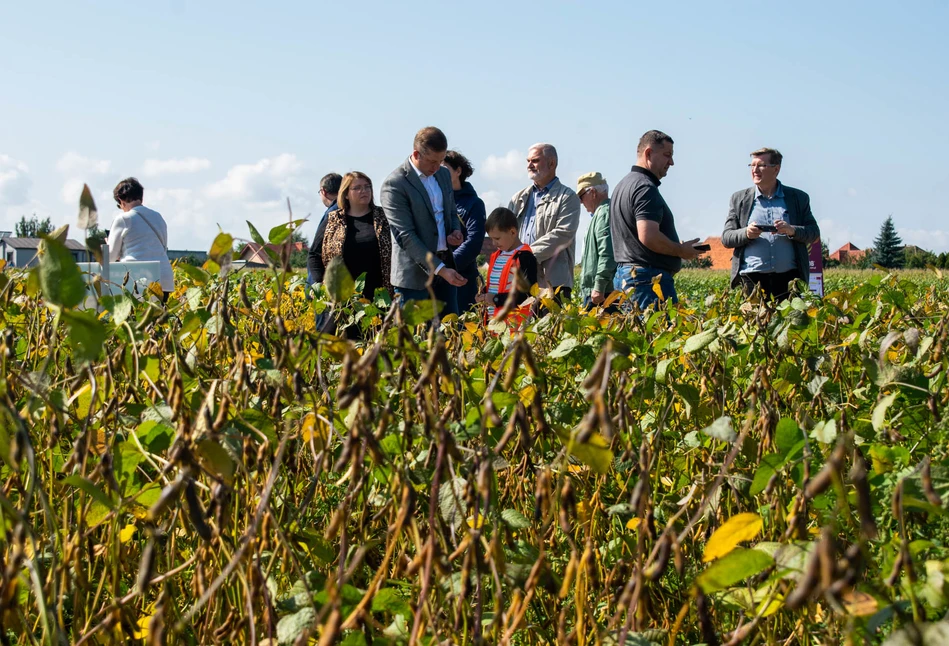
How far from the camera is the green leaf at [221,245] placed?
1401 mm

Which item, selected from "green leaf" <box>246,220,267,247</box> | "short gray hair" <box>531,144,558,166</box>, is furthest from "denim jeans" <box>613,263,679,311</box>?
"green leaf" <box>246,220,267,247</box>

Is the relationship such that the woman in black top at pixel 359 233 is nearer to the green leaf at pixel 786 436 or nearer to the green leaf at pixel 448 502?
the green leaf at pixel 448 502

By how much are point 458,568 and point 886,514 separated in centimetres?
66

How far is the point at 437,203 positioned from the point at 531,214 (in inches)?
33.7

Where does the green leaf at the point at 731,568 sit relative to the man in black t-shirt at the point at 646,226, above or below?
below

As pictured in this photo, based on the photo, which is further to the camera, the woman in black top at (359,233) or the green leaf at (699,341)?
the woman in black top at (359,233)

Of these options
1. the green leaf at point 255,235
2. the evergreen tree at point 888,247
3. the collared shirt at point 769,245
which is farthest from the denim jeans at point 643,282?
the evergreen tree at point 888,247

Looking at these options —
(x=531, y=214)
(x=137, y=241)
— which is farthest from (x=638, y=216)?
(x=137, y=241)

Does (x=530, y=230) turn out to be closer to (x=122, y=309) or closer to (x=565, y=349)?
(x=565, y=349)

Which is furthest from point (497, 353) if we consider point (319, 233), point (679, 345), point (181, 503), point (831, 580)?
point (319, 233)

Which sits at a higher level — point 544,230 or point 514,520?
point 544,230

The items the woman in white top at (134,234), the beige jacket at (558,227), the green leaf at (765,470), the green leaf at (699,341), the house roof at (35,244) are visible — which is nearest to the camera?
the green leaf at (765,470)

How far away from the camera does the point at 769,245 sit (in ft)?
18.4

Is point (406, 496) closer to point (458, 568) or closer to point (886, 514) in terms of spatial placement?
point (458, 568)
